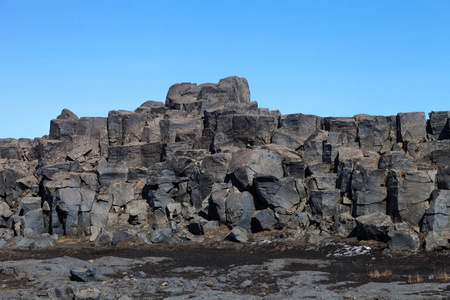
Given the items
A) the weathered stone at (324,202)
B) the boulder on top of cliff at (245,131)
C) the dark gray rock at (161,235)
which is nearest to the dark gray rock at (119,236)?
the dark gray rock at (161,235)

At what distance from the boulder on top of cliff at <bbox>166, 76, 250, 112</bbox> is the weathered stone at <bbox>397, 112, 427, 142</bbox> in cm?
1425

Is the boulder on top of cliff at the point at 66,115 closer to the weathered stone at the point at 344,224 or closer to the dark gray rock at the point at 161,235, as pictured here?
the dark gray rock at the point at 161,235

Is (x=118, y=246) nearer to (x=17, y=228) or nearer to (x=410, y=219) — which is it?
(x=17, y=228)

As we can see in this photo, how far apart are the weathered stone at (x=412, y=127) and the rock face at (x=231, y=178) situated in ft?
0.21

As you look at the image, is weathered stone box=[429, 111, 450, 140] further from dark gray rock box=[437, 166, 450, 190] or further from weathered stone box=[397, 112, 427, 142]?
dark gray rock box=[437, 166, 450, 190]

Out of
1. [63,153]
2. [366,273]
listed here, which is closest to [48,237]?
[63,153]

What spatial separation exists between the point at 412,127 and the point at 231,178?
1225 centimetres

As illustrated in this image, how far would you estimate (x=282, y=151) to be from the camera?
3622 cm

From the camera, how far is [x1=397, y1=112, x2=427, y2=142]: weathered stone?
120ft

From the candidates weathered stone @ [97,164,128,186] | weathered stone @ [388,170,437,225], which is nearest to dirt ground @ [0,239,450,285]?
weathered stone @ [388,170,437,225]

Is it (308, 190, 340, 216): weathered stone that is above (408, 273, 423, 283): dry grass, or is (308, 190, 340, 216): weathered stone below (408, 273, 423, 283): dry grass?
above

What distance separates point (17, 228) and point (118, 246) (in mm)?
9042

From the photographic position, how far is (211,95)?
153ft

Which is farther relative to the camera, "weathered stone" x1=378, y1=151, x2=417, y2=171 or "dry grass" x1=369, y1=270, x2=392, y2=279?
"weathered stone" x1=378, y1=151, x2=417, y2=171
